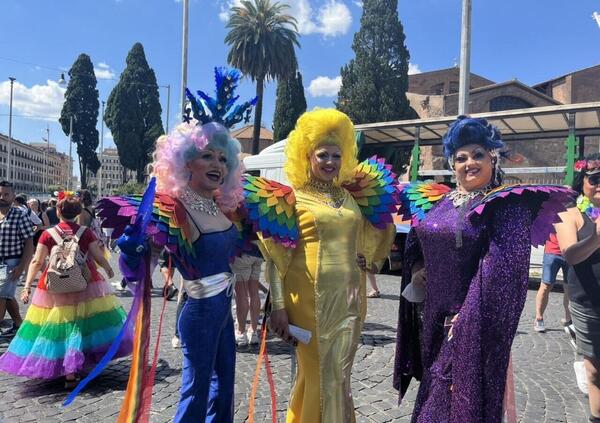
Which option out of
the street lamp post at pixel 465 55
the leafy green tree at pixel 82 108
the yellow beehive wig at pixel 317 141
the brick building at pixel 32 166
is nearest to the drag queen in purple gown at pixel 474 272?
the yellow beehive wig at pixel 317 141

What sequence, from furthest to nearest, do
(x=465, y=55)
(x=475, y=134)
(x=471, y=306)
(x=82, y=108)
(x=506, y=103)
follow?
1. (x=82, y=108)
2. (x=506, y=103)
3. (x=465, y=55)
4. (x=475, y=134)
5. (x=471, y=306)

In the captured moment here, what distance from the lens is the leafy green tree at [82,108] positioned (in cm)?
4234

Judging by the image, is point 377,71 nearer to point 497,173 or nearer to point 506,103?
point 506,103

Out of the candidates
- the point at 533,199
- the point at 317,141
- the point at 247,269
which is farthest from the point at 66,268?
the point at 533,199

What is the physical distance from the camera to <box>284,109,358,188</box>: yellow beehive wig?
246 cm

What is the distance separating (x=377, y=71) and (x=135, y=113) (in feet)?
66.7

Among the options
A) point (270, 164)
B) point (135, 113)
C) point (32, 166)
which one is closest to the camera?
point (270, 164)

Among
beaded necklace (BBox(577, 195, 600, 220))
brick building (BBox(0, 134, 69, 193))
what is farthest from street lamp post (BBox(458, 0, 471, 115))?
brick building (BBox(0, 134, 69, 193))

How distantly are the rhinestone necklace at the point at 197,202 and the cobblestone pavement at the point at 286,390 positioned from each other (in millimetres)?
1664

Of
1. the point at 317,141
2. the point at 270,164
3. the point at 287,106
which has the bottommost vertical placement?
the point at 317,141

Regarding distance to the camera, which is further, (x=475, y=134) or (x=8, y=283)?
(x=8, y=283)

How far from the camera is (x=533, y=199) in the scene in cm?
210

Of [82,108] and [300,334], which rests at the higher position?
[82,108]

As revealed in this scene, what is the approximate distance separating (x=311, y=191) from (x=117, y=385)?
2.59m
